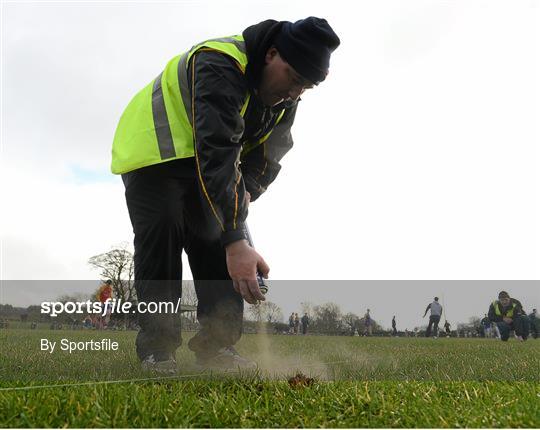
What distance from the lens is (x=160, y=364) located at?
2791 mm

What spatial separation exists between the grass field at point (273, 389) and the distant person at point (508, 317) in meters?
7.80

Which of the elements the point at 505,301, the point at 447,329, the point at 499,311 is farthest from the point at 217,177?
the point at 505,301

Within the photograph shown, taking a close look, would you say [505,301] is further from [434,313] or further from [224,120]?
[224,120]

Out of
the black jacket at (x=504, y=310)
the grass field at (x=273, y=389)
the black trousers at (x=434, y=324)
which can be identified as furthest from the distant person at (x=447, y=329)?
the black jacket at (x=504, y=310)

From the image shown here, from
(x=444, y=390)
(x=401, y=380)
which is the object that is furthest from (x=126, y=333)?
(x=444, y=390)

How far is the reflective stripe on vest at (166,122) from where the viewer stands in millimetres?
2773

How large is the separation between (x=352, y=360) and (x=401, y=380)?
52cm

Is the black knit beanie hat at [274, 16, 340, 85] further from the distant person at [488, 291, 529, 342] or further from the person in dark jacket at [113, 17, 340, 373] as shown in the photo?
the distant person at [488, 291, 529, 342]

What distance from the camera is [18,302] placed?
9.39 feet

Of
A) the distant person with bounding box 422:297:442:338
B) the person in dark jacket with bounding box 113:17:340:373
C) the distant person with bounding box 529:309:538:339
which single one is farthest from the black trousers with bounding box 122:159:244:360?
the distant person with bounding box 529:309:538:339

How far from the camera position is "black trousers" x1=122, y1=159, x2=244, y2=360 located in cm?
300

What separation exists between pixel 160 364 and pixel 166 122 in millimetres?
1299

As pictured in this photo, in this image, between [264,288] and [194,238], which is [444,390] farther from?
[194,238]

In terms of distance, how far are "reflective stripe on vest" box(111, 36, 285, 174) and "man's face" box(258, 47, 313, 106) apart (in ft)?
0.40
